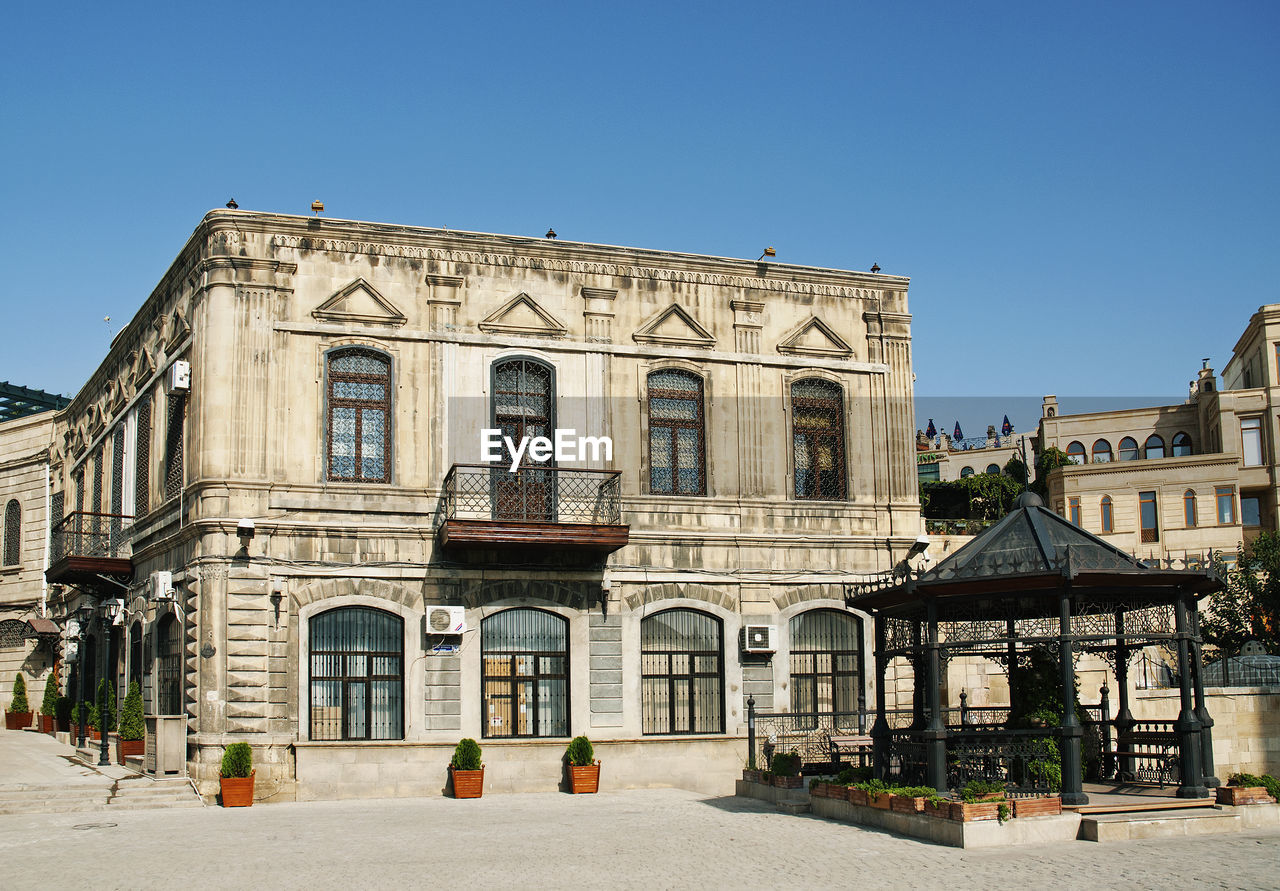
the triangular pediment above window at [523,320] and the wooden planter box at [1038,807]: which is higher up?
the triangular pediment above window at [523,320]

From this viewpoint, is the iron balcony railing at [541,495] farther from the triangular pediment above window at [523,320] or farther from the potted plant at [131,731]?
the potted plant at [131,731]

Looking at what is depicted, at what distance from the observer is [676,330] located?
23.8 m

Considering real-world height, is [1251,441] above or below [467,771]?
above

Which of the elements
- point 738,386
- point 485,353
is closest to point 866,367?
point 738,386

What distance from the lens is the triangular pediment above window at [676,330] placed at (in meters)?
23.6

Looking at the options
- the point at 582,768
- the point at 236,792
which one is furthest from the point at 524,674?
the point at 236,792

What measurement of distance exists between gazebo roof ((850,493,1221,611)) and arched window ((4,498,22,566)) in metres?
30.1

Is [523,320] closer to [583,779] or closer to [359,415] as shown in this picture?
[359,415]

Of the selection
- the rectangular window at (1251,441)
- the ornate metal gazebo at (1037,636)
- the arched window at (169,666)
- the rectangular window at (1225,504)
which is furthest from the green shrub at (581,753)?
the rectangular window at (1251,441)

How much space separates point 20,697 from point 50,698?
2.63 metres

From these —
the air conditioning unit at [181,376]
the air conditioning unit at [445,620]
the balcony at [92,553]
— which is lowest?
the air conditioning unit at [445,620]

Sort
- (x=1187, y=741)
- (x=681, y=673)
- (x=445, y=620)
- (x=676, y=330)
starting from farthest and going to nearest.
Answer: (x=676, y=330), (x=681, y=673), (x=445, y=620), (x=1187, y=741)

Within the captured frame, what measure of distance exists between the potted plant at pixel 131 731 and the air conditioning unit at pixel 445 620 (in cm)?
567

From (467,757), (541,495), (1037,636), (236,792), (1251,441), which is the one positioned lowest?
(236,792)
